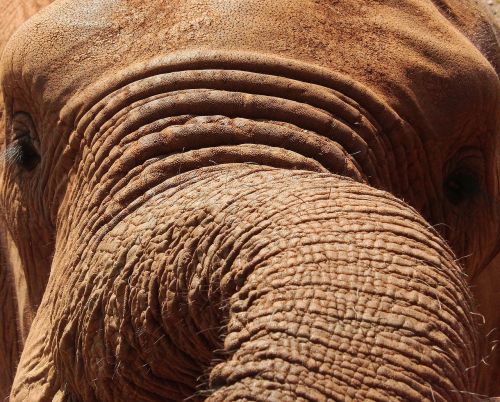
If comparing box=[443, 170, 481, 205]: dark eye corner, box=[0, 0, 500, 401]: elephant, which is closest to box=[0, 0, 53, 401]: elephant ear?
box=[0, 0, 500, 401]: elephant

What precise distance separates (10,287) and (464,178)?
53.5 inches

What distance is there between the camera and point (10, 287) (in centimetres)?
371

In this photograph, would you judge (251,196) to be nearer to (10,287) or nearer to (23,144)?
(23,144)

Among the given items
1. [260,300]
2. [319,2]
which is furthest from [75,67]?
[260,300]

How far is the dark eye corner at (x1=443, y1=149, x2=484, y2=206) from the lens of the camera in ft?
10.5

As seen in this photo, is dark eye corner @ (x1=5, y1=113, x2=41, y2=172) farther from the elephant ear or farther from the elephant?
the elephant ear

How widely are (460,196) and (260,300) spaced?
4.01 ft

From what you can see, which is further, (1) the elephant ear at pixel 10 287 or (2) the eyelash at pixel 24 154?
(1) the elephant ear at pixel 10 287

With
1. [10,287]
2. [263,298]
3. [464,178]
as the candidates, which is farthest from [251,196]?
[10,287]

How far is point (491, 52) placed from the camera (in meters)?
3.47

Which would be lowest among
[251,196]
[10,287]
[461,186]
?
[251,196]

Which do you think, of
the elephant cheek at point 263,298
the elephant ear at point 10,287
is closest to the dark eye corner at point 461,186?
the elephant cheek at point 263,298

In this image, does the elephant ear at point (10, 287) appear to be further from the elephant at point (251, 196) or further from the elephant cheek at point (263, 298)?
the elephant cheek at point (263, 298)

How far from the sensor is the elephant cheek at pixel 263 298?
2.06m
